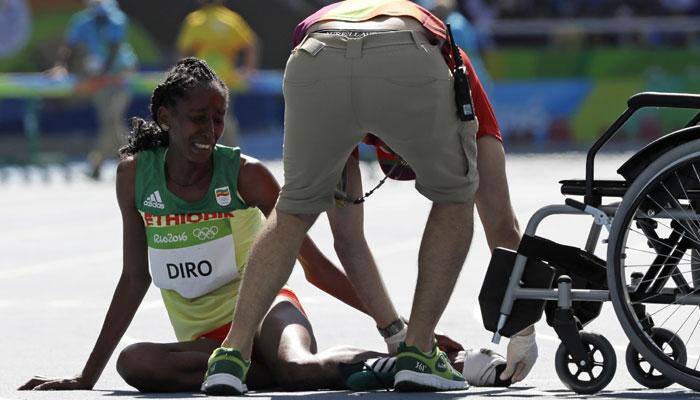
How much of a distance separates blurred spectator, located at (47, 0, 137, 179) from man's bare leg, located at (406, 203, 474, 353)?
49.3 ft

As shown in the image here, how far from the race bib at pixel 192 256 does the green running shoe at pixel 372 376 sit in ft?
2.11

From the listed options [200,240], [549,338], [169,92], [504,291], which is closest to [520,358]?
[504,291]

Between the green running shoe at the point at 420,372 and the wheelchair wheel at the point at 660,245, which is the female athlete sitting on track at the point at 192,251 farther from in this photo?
the wheelchair wheel at the point at 660,245

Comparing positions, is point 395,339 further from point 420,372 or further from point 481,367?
point 420,372

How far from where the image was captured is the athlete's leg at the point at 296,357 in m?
6.38

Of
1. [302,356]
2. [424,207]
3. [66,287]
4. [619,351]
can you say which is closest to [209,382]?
[302,356]

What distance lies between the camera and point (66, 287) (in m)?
10.8

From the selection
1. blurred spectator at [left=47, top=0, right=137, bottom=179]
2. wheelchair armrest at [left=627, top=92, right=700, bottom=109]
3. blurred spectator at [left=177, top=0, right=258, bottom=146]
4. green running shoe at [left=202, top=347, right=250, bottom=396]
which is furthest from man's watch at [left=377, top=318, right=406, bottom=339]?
blurred spectator at [left=47, top=0, right=137, bottom=179]

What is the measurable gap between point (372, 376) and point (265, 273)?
51 centimetres

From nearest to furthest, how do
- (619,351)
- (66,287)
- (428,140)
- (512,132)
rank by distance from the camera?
(428,140) → (619,351) → (66,287) → (512,132)

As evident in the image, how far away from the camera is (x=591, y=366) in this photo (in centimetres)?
615

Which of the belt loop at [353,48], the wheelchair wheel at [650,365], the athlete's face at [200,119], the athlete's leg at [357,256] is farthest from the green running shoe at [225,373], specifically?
the wheelchair wheel at [650,365]

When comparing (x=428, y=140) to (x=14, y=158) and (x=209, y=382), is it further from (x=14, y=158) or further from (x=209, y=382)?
(x=14, y=158)

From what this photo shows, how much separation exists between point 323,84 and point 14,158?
17.4 metres
